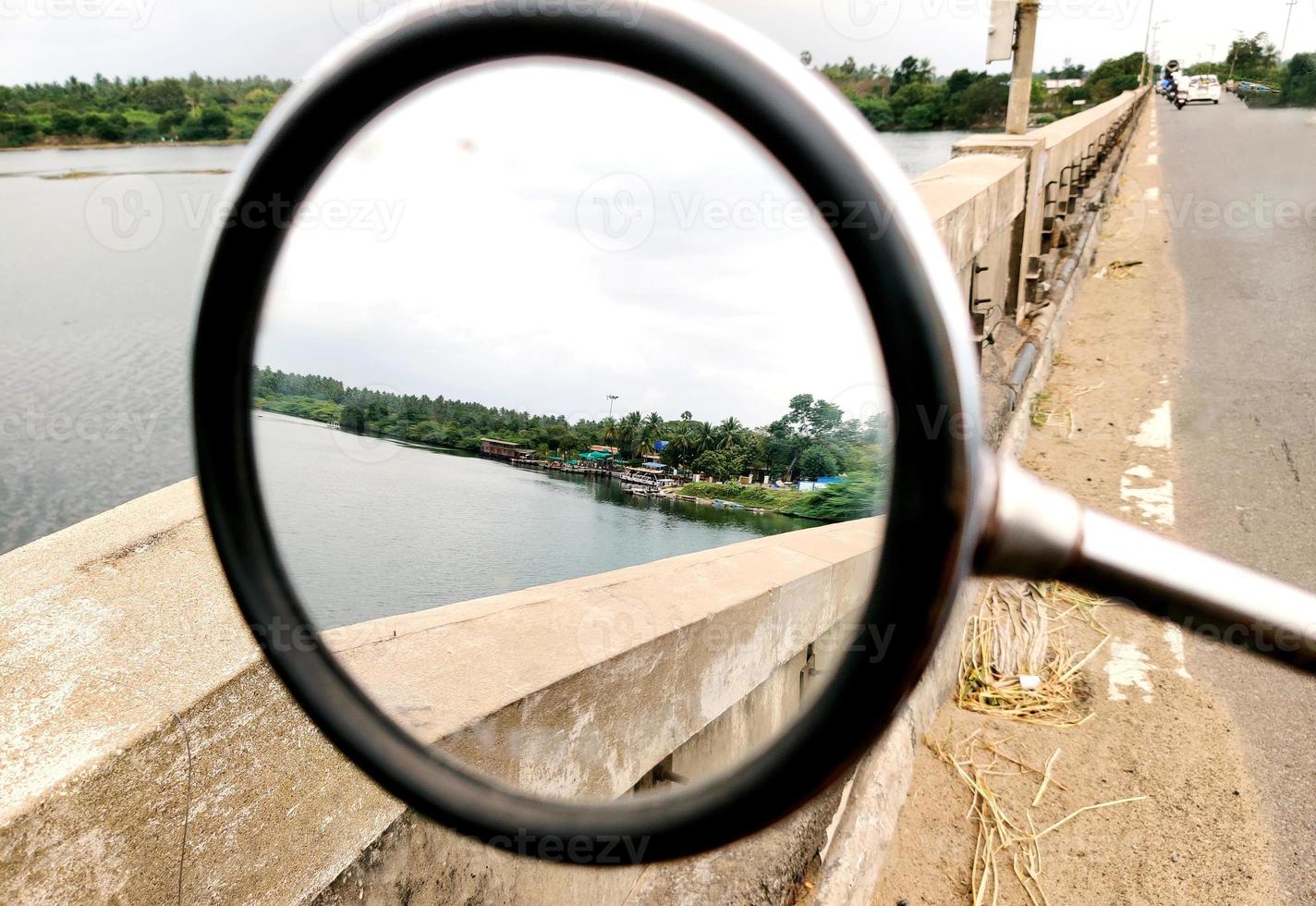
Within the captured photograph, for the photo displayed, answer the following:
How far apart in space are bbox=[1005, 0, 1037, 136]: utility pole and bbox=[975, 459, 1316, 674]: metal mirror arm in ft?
29.4

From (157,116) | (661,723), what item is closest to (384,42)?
(661,723)

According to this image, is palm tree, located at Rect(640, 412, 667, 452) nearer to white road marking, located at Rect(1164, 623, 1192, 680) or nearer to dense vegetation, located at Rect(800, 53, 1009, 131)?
dense vegetation, located at Rect(800, 53, 1009, 131)

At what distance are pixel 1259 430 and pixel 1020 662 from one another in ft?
12.9

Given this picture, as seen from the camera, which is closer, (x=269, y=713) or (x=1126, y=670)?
(x=269, y=713)

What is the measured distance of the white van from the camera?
52.4 meters

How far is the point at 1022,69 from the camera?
8500 millimetres

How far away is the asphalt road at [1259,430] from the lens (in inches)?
124

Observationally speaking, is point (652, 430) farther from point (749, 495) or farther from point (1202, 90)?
point (1202, 90)

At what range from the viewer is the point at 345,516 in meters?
0.97

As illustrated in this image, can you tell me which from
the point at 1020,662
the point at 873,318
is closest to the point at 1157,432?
the point at 1020,662

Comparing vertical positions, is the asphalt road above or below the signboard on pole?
below

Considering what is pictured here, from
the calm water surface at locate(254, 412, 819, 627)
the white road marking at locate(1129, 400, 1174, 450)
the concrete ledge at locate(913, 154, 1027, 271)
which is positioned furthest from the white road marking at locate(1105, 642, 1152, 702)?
the calm water surface at locate(254, 412, 819, 627)

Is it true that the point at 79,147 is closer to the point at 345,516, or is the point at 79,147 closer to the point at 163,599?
the point at 163,599

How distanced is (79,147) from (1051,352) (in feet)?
21.5
